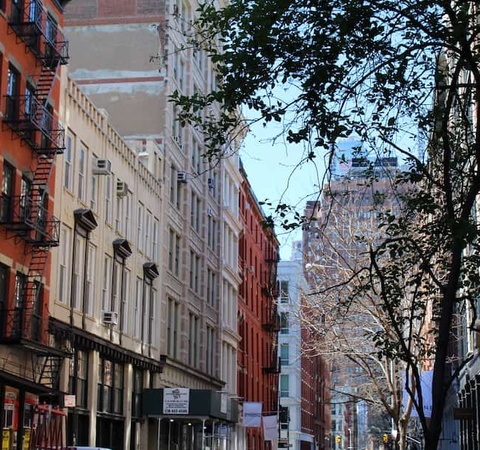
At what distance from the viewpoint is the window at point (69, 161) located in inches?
1242

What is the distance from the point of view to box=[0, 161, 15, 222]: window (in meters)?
26.4

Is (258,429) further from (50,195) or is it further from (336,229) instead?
(50,195)

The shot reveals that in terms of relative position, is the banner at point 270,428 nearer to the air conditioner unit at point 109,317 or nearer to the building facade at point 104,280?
the building facade at point 104,280

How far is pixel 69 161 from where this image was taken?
3200 cm

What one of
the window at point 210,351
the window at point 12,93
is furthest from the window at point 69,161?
the window at point 210,351

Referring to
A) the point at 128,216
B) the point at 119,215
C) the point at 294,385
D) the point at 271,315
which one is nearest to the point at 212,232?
the point at 128,216

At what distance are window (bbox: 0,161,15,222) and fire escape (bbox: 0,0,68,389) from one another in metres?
0.03

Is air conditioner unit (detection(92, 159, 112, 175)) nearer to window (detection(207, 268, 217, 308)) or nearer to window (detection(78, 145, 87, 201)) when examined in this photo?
window (detection(78, 145, 87, 201))

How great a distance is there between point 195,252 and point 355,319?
48.3 feet

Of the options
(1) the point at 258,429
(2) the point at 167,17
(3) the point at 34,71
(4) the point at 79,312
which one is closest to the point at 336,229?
(4) the point at 79,312

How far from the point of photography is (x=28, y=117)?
27.8m

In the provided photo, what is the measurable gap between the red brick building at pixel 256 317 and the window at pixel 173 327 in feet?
54.6

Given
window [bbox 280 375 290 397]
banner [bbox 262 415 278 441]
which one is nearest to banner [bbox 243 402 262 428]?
banner [bbox 262 415 278 441]

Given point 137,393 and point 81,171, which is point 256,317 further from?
point 81,171
